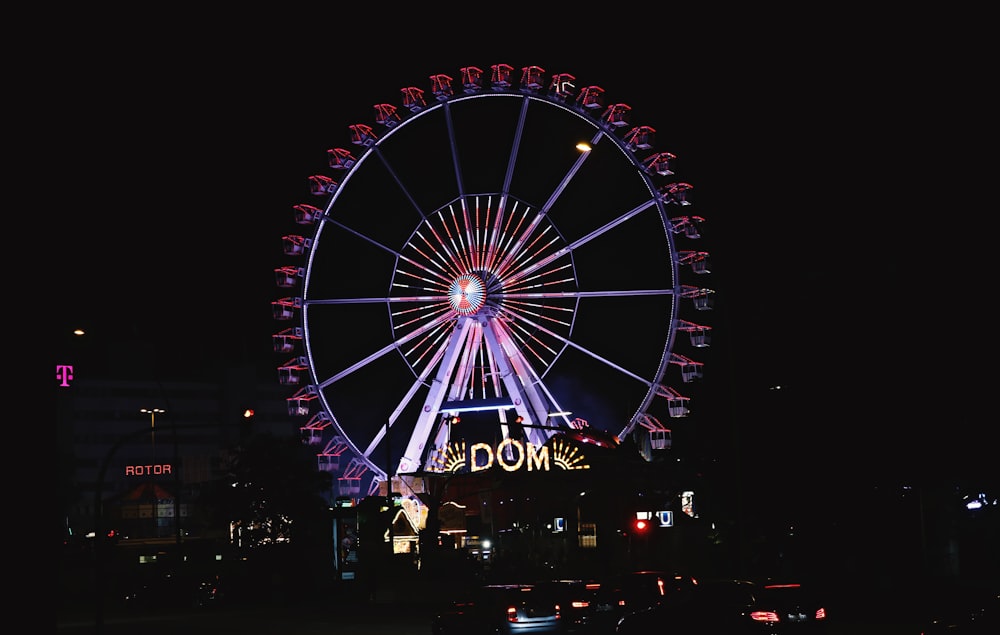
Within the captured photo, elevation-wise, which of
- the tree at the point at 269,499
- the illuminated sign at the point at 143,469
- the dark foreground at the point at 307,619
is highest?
the illuminated sign at the point at 143,469

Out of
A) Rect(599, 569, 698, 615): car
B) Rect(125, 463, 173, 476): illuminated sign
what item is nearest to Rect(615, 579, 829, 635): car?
Rect(599, 569, 698, 615): car

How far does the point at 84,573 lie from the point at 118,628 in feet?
104

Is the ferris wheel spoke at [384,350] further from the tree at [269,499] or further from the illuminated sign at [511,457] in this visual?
the tree at [269,499]

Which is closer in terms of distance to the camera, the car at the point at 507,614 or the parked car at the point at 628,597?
the car at the point at 507,614

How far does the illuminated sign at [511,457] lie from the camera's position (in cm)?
6419

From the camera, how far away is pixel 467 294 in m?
54.3

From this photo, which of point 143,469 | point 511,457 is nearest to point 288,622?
point 511,457

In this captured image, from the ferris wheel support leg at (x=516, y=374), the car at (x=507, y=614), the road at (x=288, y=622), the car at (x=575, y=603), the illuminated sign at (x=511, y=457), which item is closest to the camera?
the car at (x=507, y=614)

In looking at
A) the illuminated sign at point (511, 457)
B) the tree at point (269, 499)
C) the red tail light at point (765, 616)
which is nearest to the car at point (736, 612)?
the red tail light at point (765, 616)

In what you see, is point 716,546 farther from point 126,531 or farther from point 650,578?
point 126,531

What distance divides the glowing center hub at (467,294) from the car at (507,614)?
2770 centimetres

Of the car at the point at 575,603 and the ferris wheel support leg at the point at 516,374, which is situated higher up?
the ferris wheel support leg at the point at 516,374

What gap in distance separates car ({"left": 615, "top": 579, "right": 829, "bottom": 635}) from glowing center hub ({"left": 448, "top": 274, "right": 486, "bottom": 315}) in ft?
103

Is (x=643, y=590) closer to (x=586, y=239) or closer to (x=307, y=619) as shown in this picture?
(x=307, y=619)
